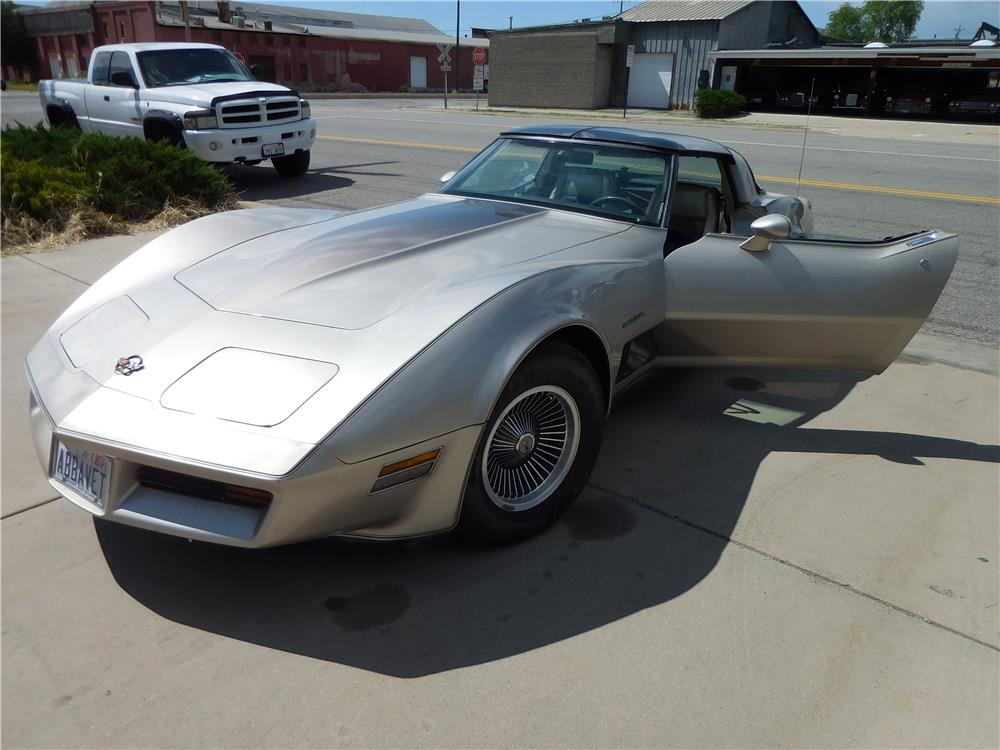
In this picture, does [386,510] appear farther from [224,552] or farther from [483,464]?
[224,552]

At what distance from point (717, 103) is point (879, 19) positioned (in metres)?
90.5

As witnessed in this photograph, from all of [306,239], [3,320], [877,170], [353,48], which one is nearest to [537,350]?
[306,239]

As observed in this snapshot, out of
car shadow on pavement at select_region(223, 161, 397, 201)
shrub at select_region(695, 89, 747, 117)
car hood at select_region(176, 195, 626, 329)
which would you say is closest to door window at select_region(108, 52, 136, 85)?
car shadow on pavement at select_region(223, 161, 397, 201)

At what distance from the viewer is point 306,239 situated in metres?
3.33

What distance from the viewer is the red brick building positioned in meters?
43.8

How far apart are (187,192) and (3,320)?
383 cm

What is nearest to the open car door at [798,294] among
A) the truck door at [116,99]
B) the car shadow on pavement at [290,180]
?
the car shadow on pavement at [290,180]

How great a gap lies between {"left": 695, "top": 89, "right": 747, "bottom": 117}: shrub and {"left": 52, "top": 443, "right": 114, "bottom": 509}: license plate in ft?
99.0

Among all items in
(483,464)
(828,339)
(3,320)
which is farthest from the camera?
(3,320)

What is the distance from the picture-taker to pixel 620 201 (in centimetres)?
378

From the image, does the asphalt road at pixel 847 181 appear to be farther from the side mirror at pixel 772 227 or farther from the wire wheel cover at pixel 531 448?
the wire wheel cover at pixel 531 448

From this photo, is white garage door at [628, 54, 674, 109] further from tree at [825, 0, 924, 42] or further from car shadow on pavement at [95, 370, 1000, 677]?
tree at [825, 0, 924, 42]

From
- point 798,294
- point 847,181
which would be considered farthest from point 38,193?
point 847,181

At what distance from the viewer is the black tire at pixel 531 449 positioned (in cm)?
256
